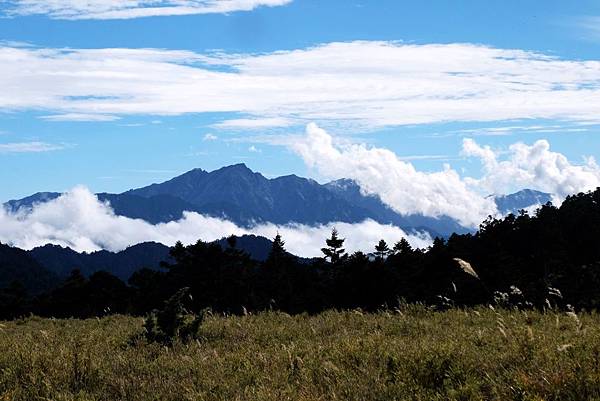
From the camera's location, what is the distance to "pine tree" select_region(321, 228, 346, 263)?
85.5 metres

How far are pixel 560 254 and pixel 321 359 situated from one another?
7020cm

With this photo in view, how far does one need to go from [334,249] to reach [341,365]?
261 feet

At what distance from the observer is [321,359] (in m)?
8.23

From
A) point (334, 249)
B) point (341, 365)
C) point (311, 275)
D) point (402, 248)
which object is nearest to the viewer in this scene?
point (341, 365)

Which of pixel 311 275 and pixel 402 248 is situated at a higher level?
pixel 402 248

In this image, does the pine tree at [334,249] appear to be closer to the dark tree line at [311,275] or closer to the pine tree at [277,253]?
the dark tree line at [311,275]

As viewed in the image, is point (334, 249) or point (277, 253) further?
point (334, 249)

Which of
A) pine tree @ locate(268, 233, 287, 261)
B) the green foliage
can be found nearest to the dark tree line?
pine tree @ locate(268, 233, 287, 261)

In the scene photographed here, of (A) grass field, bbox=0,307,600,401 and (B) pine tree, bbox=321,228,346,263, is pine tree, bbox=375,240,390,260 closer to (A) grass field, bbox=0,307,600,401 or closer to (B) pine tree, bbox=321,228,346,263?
(B) pine tree, bbox=321,228,346,263

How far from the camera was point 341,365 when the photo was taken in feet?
25.5

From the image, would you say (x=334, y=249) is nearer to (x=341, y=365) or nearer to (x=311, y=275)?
(x=311, y=275)

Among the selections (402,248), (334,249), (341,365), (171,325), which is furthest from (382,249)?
(341,365)

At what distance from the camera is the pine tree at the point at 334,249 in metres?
85.5

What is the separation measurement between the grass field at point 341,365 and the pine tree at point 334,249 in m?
73.9
